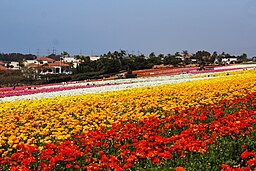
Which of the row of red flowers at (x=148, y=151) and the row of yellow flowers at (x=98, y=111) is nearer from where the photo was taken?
the row of red flowers at (x=148, y=151)

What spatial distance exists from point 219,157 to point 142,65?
50.8m

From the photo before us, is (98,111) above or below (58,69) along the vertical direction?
below

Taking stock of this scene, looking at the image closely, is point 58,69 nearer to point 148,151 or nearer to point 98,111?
point 98,111

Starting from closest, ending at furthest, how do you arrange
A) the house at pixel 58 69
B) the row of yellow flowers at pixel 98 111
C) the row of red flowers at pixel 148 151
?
the row of red flowers at pixel 148 151
the row of yellow flowers at pixel 98 111
the house at pixel 58 69

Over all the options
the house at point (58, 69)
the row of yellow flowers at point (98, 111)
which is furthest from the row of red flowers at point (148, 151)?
the house at point (58, 69)

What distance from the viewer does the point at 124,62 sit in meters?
57.1

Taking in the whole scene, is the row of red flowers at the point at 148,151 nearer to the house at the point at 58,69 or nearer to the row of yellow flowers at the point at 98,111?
the row of yellow flowers at the point at 98,111

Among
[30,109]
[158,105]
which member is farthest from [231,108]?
[30,109]

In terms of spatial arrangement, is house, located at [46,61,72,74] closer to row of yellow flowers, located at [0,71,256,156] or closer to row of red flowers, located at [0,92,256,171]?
row of yellow flowers, located at [0,71,256,156]

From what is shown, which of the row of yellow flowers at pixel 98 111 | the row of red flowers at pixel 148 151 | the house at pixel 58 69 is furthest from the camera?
the house at pixel 58 69

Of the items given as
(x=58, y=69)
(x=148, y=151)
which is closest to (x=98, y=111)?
(x=148, y=151)

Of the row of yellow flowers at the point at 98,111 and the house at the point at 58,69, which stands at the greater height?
the house at the point at 58,69

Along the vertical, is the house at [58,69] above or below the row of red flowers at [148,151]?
above

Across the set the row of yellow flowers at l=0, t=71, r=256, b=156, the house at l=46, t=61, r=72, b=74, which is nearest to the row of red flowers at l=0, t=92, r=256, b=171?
the row of yellow flowers at l=0, t=71, r=256, b=156
